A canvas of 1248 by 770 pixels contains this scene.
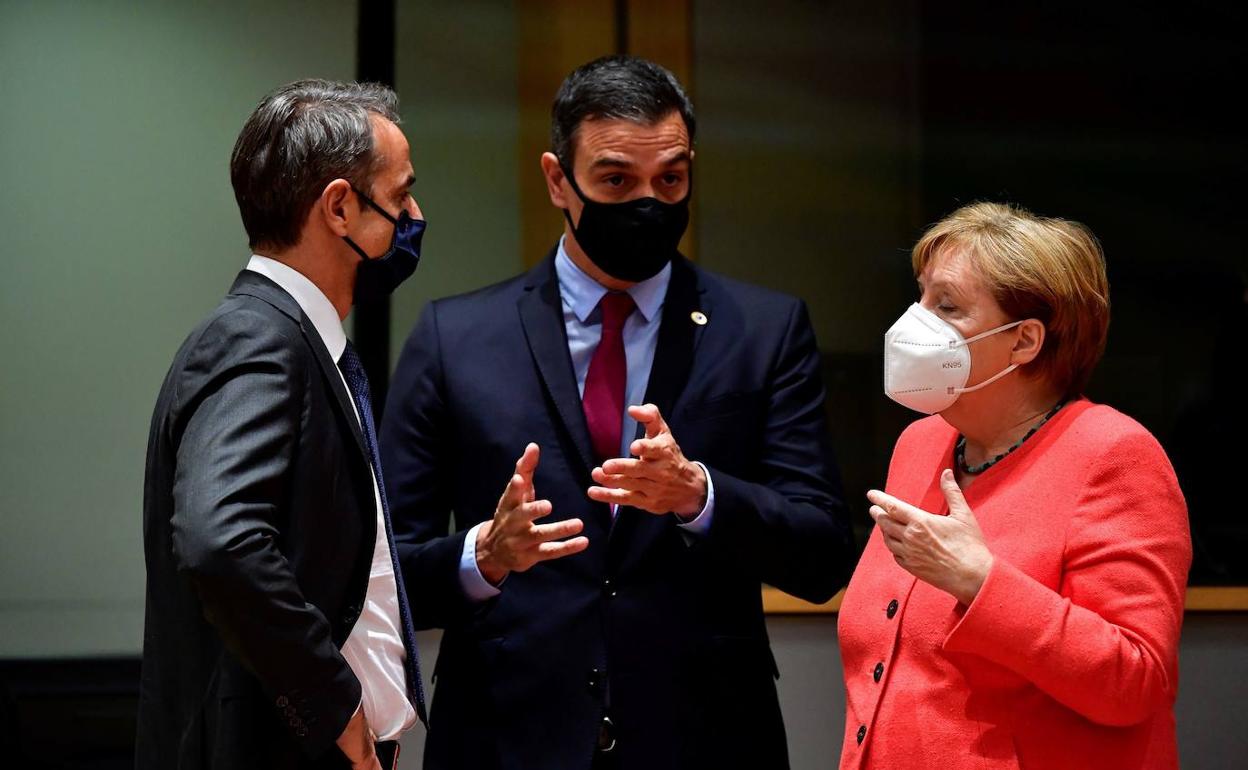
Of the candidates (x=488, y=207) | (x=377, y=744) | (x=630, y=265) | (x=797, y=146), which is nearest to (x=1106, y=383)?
(x=797, y=146)

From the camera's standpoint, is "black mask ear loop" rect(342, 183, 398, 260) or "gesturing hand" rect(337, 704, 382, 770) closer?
"gesturing hand" rect(337, 704, 382, 770)

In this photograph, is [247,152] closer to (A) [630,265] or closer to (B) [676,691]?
(A) [630,265]

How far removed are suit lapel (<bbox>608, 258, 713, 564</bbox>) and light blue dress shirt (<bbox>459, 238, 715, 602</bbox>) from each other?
2cm

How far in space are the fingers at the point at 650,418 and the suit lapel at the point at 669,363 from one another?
10.2 inches

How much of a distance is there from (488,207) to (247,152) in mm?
2059

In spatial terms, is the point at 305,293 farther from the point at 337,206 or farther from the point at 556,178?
the point at 556,178

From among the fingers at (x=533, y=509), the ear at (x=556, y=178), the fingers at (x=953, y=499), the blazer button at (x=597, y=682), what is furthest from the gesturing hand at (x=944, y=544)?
the ear at (x=556, y=178)

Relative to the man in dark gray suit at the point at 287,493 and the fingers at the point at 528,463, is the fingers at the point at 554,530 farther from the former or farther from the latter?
the man in dark gray suit at the point at 287,493

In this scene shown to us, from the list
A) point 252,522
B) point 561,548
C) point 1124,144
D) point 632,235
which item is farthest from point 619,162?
point 1124,144

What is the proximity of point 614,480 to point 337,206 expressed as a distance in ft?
1.93

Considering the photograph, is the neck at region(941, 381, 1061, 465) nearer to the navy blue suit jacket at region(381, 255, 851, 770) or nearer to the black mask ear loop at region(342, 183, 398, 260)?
the navy blue suit jacket at region(381, 255, 851, 770)

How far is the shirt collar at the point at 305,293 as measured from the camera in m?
1.94

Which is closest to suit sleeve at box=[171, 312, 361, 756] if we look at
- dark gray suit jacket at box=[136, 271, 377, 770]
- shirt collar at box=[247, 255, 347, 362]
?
dark gray suit jacket at box=[136, 271, 377, 770]

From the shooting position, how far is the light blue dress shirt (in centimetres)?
246
